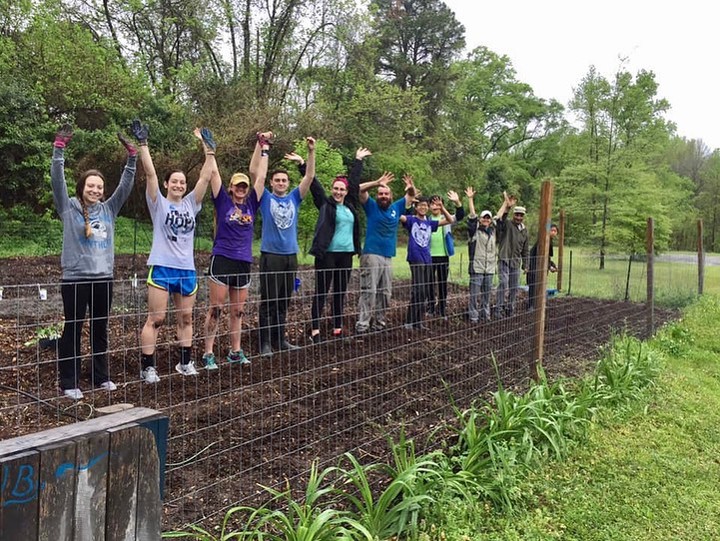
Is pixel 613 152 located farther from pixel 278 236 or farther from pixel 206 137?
pixel 206 137

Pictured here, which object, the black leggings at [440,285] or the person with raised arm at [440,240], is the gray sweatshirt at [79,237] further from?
the person with raised arm at [440,240]

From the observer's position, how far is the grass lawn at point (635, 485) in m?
2.99

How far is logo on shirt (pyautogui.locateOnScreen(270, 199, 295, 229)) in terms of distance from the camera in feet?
16.9

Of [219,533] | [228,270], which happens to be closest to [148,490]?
[219,533]

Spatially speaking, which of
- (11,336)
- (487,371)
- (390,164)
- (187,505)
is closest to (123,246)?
(390,164)

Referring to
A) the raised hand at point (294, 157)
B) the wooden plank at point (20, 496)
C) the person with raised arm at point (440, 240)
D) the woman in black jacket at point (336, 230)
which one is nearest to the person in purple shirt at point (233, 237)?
the raised hand at point (294, 157)

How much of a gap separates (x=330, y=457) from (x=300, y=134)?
659 inches

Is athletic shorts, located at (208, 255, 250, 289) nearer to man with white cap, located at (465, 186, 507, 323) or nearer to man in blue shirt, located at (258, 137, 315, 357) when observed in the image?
man in blue shirt, located at (258, 137, 315, 357)

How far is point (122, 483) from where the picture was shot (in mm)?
1383

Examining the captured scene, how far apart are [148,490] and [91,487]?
0.56 ft

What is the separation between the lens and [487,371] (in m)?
5.14

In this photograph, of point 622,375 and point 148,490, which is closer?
point 148,490

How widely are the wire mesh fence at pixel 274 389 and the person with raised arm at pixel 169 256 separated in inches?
5.7

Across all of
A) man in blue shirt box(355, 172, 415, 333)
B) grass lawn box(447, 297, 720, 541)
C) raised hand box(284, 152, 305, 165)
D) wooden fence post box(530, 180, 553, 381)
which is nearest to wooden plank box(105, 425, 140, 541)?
grass lawn box(447, 297, 720, 541)
